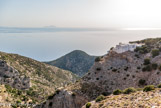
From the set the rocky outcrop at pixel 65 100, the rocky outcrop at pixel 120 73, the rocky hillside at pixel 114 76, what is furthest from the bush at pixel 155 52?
the rocky outcrop at pixel 65 100

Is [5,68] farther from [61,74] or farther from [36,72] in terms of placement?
[61,74]

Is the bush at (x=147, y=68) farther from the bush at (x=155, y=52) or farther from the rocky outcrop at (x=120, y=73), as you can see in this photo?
the bush at (x=155, y=52)

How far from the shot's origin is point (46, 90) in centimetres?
8488

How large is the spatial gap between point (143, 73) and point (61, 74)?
352 feet

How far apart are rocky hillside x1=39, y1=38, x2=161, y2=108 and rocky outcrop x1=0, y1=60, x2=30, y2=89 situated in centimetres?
4713

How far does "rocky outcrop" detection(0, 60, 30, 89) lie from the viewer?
247 feet

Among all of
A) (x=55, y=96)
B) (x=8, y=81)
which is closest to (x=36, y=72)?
(x=8, y=81)

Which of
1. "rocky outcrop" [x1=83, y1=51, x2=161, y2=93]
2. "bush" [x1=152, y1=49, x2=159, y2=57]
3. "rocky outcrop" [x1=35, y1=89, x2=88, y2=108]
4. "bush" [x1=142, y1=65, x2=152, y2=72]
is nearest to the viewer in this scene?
"rocky outcrop" [x1=35, y1=89, x2=88, y2=108]

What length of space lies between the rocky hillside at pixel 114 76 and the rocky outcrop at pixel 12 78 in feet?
155

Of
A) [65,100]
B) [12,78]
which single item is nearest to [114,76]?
[65,100]

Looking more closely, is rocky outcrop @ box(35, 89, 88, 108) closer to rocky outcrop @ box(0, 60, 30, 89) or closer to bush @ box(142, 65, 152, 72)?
bush @ box(142, 65, 152, 72)

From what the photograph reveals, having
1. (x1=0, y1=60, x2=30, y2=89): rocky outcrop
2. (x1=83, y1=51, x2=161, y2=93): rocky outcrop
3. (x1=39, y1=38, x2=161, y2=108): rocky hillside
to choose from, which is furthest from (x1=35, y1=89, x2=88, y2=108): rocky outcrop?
(x1=0, y1=60, x2=30, y2=89): rocky outcrop

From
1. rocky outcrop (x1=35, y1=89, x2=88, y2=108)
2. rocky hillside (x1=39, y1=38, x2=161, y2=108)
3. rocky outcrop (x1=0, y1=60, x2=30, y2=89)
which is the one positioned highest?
rocky hillside (x1=39, y1=38, x2=161, y2=108)

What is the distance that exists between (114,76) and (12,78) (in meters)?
62.6
